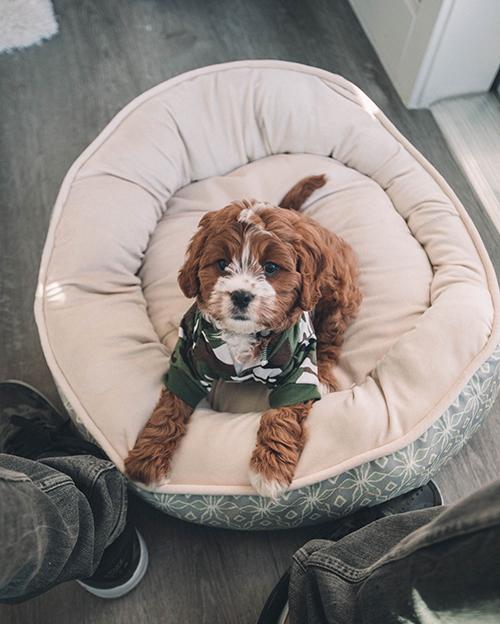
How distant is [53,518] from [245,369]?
1.67 feet

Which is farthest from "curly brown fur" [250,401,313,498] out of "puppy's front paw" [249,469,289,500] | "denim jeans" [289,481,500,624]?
"denim jeans" [289,481,500,624]

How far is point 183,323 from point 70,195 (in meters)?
0.59

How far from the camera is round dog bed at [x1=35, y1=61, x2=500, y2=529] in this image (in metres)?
1.37

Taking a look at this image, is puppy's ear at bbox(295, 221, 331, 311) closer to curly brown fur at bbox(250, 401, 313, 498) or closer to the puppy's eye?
the puppy's eye

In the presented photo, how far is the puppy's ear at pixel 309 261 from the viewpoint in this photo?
1220 mm

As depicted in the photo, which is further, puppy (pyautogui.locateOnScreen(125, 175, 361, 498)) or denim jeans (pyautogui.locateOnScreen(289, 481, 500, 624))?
puppy (pyautogui.locateOnScreen(125, 175, 361, 498))

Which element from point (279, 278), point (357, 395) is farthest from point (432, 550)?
point (357, 395)

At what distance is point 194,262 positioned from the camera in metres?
1.24

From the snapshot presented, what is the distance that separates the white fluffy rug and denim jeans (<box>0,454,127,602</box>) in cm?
210

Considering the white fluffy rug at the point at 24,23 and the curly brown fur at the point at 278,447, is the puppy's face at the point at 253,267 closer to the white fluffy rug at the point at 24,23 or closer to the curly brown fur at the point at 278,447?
the curly brown fur at the point at 278,447

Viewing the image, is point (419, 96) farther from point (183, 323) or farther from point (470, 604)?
point (470, 604)

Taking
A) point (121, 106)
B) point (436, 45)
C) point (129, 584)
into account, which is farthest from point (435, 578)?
point (121, 106)

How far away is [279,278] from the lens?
46.9 inches

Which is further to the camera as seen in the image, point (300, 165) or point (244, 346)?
point (300, 165)
